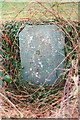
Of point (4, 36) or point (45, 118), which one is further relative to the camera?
point (4, 36)

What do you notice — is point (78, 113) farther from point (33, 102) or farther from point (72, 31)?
point (72, 31)

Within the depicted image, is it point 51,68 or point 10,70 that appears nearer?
point 51,68

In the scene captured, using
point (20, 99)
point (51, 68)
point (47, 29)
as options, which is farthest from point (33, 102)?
point (47, 29)

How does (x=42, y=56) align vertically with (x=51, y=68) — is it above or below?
above

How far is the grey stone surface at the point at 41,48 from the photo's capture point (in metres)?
1.68

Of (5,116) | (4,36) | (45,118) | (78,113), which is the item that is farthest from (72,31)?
(5,116)

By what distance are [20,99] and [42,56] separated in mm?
563

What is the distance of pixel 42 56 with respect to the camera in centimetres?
169

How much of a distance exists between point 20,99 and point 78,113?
68 centimetres

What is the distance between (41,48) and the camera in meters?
1.68

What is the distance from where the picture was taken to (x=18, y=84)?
1813mm

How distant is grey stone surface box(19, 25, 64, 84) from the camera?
5.52 feet

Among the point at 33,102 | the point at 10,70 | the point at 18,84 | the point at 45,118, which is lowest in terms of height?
the point at 45,118

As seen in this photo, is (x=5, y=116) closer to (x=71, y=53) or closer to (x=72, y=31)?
(x=71, y=53)
